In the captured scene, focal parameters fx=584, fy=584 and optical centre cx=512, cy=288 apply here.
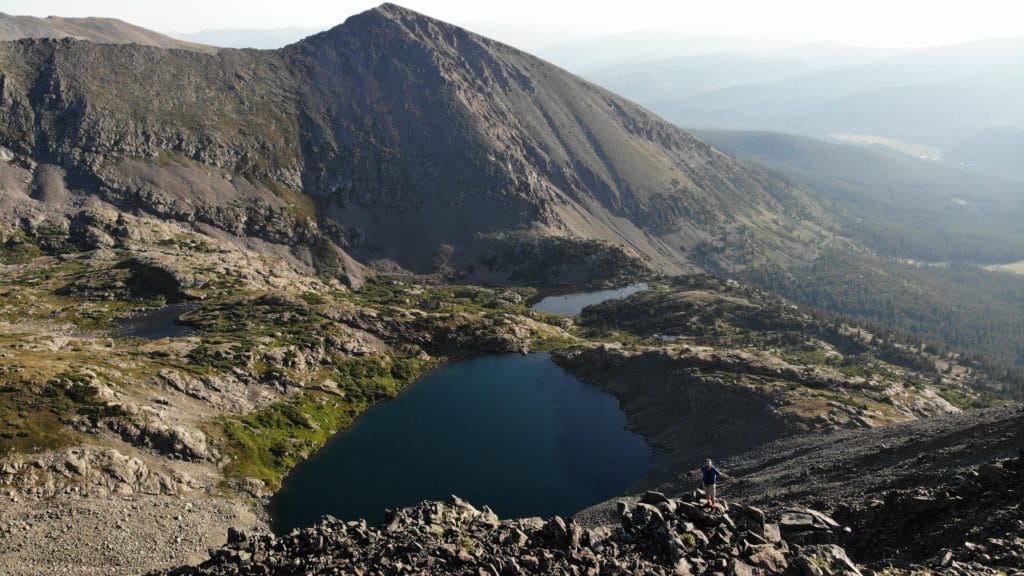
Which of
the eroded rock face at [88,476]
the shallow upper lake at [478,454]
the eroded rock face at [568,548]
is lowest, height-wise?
the shallow upper lake at [478,454]

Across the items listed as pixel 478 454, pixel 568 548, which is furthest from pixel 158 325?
pixel 568 548

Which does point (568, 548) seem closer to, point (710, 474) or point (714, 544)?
point (714, 544)

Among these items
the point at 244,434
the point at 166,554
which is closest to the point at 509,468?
the point at 244,434

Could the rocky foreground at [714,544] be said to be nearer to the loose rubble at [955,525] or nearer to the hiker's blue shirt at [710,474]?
the loose rubble at [955,525]

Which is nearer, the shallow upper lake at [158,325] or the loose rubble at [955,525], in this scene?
the loose rubble at [955,525]

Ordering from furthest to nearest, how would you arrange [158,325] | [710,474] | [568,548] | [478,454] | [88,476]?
A: [158,325] → [478,454] → [88,476] → [710,474] → [568,548]

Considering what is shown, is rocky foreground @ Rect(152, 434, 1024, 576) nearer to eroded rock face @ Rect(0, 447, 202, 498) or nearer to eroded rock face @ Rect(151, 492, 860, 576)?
eroded rock face @ Rect(151, 492, 860, 576)

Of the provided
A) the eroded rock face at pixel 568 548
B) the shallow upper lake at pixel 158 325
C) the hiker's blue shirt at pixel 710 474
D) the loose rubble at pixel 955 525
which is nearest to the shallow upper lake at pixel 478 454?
the eroded rock face at pixel 568 548
